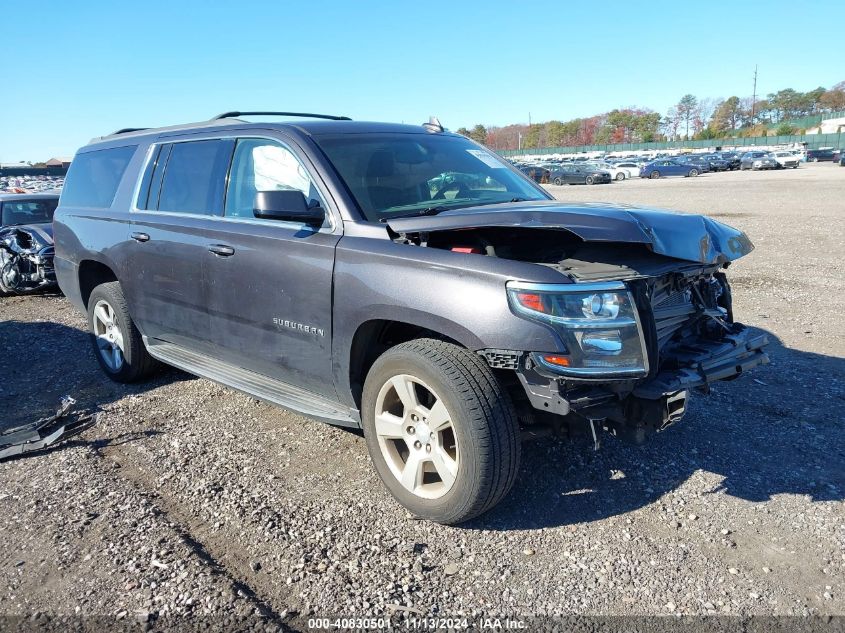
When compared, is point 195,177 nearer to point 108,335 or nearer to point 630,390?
point 108,335

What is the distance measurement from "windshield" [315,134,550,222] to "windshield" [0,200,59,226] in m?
8.49

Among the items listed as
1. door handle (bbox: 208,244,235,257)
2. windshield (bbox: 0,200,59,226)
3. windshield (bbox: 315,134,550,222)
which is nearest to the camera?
windshield (bbox: 315,134,550,222)

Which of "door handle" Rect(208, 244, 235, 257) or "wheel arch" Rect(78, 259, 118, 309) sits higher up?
"door handle" Rect(208, 244, 235, 257)

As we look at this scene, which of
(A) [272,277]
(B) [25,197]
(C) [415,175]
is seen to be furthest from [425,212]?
(B) [25,197]

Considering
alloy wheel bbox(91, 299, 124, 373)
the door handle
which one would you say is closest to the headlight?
the door handle

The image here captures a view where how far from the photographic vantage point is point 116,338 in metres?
5.56

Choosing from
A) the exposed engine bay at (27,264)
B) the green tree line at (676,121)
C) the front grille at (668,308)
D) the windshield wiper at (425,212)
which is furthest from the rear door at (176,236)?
the green tree line at (676,121)

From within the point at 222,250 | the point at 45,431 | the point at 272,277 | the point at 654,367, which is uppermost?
the point at 222,250

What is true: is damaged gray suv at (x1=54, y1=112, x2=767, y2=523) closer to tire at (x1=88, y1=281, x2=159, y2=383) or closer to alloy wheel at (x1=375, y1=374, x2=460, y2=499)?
alloy wheel at (x1=375, y1=374, x2=460, y2=499)

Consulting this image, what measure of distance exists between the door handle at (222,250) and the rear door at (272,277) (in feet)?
0.03

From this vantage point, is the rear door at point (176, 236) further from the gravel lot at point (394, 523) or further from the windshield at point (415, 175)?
the windshield at point (415, 175)

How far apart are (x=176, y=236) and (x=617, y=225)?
3000 millimetres

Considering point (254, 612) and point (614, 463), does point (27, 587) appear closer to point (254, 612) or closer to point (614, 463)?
point (254, 612)

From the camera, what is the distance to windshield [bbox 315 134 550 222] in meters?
3.84
